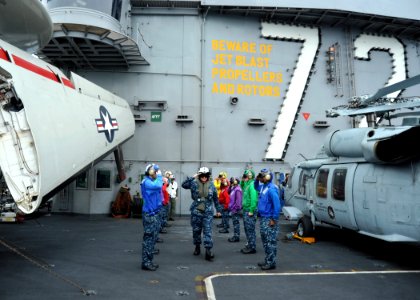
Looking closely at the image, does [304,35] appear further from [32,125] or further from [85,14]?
[32,125]

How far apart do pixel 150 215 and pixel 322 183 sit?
5.13m

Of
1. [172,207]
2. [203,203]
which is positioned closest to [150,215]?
[203,203]

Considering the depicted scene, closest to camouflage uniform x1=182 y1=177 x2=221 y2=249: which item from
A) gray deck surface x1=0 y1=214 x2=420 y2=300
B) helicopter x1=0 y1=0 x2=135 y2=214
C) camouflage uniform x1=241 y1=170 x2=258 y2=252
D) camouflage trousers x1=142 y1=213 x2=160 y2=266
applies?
gray deck surface x1=0 y1=214 x2=420 y2=300

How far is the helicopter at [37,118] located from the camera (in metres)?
5.34

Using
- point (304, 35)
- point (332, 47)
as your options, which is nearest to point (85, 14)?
point (304, 35)

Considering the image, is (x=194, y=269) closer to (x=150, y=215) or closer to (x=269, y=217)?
(x=150, y=215)

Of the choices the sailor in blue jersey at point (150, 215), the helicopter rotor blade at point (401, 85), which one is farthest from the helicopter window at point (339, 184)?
the sailor in blue jersey at point (150, 215)

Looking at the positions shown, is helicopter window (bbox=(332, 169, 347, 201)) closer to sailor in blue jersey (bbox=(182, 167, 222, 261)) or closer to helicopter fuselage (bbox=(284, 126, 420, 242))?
helicopter fuselage (bbox=(284, 126, 420, 242))

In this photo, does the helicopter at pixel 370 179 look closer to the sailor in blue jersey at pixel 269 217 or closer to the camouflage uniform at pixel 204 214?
the sailor in blue jersey at pixel 269 217

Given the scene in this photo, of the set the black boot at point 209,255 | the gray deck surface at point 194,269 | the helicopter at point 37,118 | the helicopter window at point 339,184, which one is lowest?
the gray deck surface at point 194,269

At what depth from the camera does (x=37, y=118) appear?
5.65 meters

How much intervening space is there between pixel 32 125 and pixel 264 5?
12.9 m

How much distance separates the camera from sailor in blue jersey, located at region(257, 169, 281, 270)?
677 cm

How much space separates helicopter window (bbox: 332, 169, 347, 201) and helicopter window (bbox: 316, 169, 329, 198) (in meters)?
0.45
